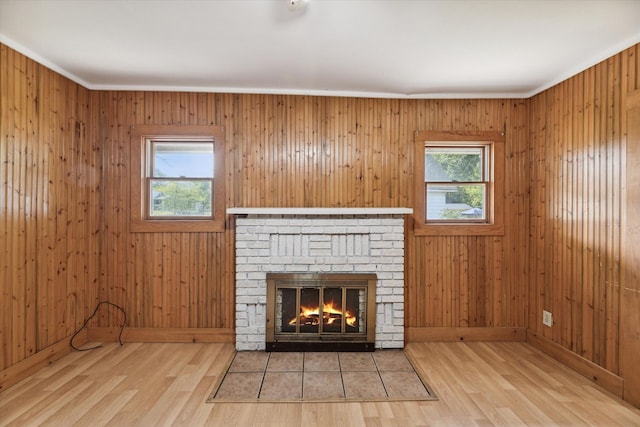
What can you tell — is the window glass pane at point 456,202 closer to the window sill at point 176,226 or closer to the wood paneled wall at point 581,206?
the wood paneled wall at point 581,206

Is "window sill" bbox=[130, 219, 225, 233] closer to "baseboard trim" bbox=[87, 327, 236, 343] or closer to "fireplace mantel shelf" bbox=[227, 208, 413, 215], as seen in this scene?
"fireplace mantel shelf" bbox=[227, 208, 413, 215]

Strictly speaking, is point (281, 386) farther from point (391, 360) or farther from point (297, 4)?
point (297, 4)

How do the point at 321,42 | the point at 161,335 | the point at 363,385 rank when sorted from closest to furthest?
the point at 321,42
the point at 363,385
the point at 161,335

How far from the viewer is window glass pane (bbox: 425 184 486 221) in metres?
4.08

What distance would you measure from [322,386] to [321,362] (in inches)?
18.0

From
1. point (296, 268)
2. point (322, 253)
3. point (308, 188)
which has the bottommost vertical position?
point (296, 268)

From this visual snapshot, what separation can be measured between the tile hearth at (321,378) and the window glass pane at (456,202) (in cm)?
160

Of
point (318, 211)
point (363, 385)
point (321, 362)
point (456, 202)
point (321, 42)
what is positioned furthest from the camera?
point (456, 202)

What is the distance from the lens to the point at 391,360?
3438 millimetres

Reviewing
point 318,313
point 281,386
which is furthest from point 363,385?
point 318,313

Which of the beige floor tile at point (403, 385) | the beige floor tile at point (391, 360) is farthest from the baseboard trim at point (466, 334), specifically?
the beige floor tile at point (403, 385)

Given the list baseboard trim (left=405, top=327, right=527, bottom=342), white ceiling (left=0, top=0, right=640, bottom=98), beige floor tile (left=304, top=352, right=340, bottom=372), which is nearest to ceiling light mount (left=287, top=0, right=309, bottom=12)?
white ceiling (left=0, top=0, right=640, bottom=98)

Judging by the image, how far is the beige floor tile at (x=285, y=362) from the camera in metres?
3.24

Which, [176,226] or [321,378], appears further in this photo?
[176,226]
